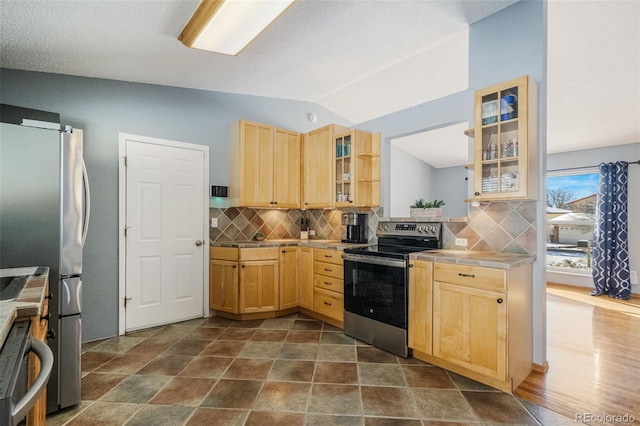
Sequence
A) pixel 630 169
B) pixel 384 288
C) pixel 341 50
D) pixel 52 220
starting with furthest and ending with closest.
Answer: pixel 630 169 < pixel 341 50 < pixel 384 288 < pixel 52 220

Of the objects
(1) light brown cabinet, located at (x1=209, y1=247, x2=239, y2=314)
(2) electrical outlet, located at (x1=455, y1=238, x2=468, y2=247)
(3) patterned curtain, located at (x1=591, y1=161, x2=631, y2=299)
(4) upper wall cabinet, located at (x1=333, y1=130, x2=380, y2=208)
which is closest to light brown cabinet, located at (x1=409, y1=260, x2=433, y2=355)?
(2) electrical outlet, located at (x1=455, y1=238, x2=468, y2=247)

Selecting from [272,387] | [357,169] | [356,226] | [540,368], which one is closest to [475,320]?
[540,368]

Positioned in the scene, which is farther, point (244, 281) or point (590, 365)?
point (244, 281)

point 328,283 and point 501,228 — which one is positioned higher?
point 501,228

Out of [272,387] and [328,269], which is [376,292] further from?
[272,387]

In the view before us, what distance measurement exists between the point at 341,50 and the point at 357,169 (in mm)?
1305

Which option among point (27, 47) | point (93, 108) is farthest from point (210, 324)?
point (27, 47)

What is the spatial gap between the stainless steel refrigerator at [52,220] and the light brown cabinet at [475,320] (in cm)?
234

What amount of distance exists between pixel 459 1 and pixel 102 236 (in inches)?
146

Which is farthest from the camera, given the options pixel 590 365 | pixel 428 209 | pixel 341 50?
pixel 428 209

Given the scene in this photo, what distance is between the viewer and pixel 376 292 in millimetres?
2822

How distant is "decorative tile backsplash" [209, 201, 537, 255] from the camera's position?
2500mm

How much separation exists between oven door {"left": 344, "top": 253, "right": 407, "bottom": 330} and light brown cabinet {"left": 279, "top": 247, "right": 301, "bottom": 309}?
2.78 ft

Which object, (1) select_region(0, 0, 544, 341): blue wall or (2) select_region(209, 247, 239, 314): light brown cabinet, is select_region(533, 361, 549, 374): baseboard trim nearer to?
(1) select_region(0, 0, 544, 341): blue wall
